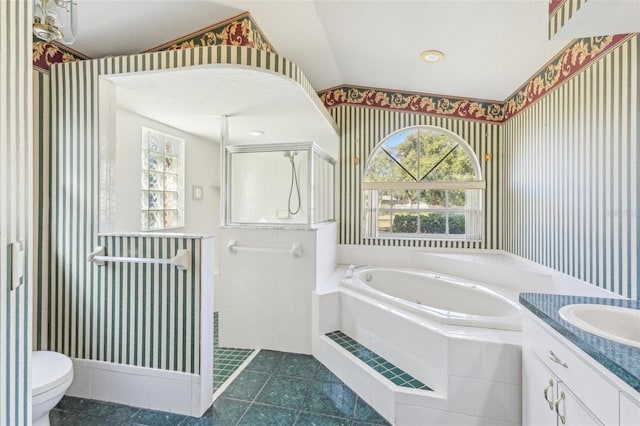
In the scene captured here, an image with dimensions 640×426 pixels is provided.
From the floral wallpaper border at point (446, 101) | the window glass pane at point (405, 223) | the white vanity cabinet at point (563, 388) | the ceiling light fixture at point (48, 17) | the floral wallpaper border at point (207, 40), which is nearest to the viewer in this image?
the white vanity cabinet at point (563, 388)

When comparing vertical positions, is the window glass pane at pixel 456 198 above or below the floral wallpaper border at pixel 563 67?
below

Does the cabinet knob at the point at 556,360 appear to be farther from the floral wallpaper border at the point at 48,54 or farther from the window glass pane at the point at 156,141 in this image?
the window glass pane at the point at 156,141

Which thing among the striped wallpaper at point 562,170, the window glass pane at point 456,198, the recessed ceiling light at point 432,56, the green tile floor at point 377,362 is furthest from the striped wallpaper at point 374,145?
the green tile floor at point 377,362

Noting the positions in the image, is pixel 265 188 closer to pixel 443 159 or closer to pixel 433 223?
pixel 433 223

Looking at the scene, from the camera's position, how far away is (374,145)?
12.1 feet

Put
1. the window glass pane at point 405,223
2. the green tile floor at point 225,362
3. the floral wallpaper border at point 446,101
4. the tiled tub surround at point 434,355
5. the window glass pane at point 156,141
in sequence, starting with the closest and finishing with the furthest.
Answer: the tiled tub surround at point 434,355, the green tile floor at point 225,362, the floral wallpaper border at point 446,101, the window glass pane at point 156,141, the window glass pane at point 405,223

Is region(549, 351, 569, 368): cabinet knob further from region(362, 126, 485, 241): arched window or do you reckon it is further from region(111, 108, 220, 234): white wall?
region(111, 108, 220, 234): white wall

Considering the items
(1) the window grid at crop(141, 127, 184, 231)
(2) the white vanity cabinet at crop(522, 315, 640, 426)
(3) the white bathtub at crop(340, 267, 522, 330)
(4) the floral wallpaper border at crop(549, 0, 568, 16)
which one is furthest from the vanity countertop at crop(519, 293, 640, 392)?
(1) the window grid at crop(141, 127, 184, 231)

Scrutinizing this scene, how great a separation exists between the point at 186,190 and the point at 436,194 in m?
2.82

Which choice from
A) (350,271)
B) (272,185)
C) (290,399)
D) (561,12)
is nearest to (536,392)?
(290,399)

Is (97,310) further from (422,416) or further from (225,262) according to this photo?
(422,416)

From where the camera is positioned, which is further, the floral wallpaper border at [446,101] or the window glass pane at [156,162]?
the window glass pane at [156,162]

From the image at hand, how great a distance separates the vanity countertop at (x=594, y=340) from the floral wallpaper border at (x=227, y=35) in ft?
7.35

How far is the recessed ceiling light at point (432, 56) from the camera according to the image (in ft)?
8.39
